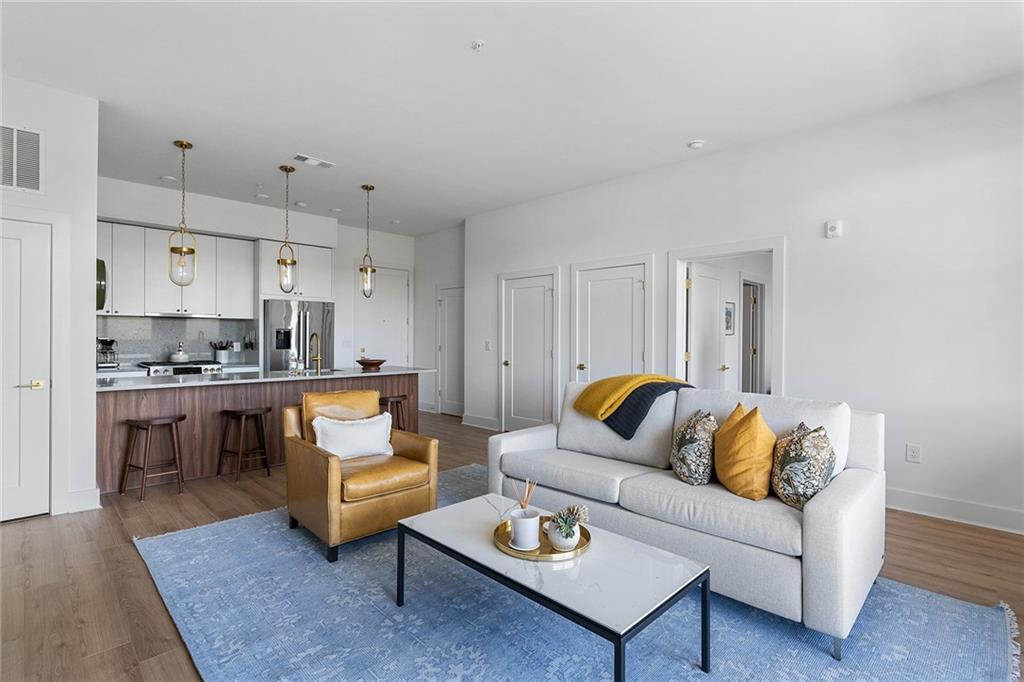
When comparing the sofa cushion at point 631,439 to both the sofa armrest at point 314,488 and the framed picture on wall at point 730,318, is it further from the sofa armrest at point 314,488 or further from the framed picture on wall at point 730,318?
the framed picture on wall at point 730,318

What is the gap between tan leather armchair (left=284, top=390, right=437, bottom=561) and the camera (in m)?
2.77

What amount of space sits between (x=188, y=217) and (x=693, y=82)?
5614mm

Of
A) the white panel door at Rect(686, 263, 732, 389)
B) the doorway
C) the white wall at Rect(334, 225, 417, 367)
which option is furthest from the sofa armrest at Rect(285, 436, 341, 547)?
the white wall at Rect(334, 225, 417, 367)

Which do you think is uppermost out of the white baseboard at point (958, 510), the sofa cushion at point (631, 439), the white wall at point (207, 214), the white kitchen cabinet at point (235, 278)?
the white wall at point (207, 214)

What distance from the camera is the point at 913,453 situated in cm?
363

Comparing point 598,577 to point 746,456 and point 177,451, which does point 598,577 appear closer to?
point 746,456

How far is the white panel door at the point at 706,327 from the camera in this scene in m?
5.08

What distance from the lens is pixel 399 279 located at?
841 centimetres

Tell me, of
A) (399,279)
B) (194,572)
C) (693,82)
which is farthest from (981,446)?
(399,279)

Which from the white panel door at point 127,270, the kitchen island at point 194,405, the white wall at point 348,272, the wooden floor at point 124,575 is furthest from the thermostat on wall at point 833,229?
the white panel door at point 127,270

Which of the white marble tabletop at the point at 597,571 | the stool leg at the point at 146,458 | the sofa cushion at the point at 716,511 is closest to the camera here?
the white marble tabletop at the point at 597,571

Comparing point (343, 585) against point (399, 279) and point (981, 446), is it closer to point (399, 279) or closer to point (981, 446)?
point (981, 446)

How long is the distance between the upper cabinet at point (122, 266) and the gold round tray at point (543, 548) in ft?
18.4

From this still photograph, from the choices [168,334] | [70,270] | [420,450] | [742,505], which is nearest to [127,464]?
[70,270]
